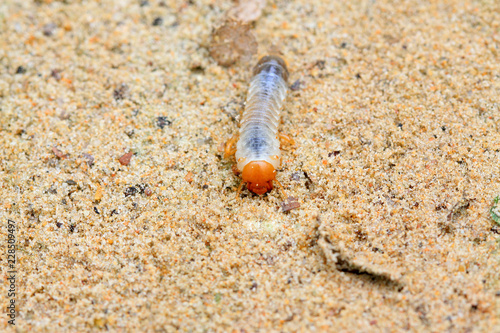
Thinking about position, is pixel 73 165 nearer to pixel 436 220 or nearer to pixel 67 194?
pixel 67 194

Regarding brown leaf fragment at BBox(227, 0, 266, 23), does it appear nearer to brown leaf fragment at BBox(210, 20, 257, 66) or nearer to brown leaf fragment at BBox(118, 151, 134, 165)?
brown leaf fragment at BBox(210, 20, 257, 66)

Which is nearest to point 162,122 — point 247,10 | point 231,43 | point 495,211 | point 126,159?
point 126,159

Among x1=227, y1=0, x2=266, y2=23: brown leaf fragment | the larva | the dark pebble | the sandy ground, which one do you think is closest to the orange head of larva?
the larva

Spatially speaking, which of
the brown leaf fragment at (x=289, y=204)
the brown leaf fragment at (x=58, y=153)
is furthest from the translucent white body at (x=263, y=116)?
the brown leaf fragment at (x=58, y=153)

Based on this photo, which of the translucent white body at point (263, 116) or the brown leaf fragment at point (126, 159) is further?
the brown leaf fragment at point (126, 159)

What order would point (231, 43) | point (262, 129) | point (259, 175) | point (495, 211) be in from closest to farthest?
point (495, 211)
point (259, 175)
point (262, 129)
point (231, 43)

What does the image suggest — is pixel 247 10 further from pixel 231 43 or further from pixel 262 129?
pixel 262 129

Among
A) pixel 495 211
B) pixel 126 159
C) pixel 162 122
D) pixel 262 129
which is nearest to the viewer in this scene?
pixel 495 211

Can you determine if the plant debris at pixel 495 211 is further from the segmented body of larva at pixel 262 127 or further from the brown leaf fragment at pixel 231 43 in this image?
the brown leaf fragment at pixel 231 43
